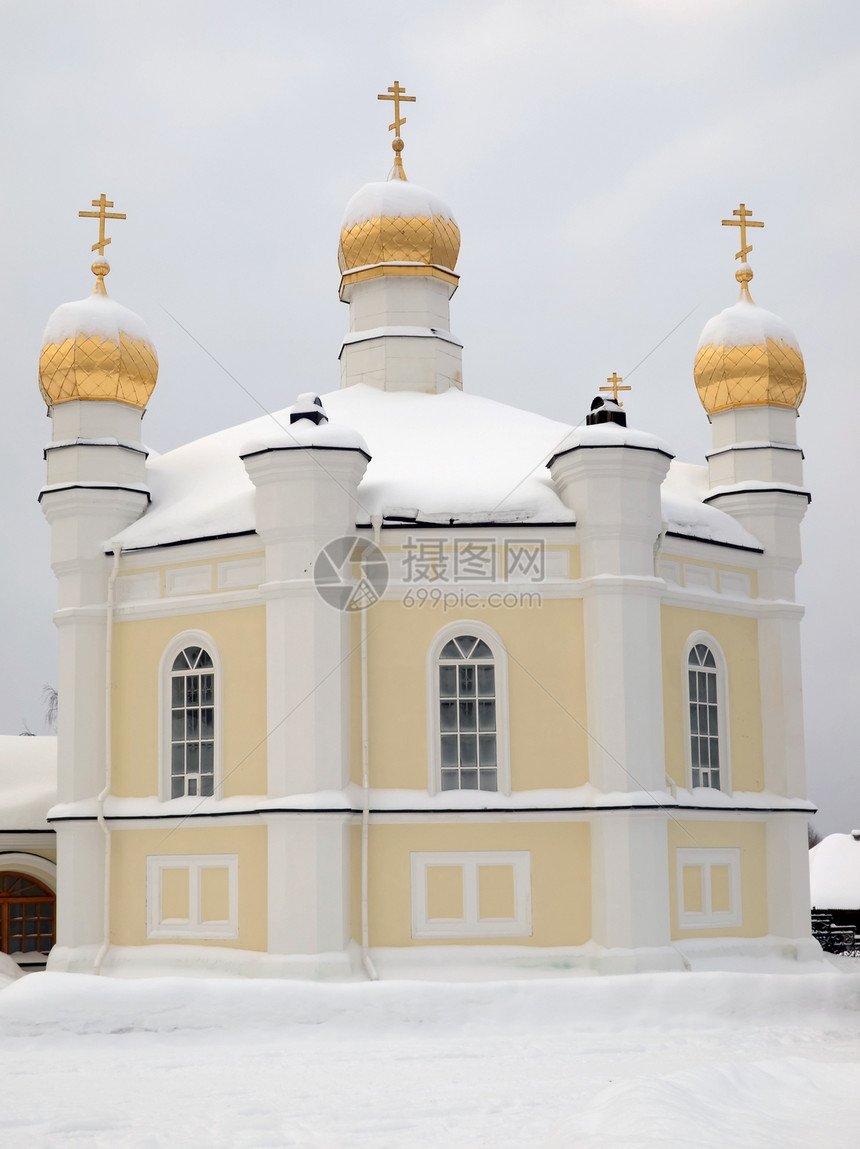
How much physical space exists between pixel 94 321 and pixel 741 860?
9.76 meters

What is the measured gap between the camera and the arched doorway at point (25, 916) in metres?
17.4

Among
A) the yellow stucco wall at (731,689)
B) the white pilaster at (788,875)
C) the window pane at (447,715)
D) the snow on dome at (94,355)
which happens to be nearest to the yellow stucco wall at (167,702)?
the window pane at (447,715)

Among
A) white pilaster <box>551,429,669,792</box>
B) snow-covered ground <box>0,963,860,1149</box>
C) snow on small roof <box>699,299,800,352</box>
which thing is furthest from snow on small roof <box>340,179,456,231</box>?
snow-covered ground <box>0,963,860,1149</box>

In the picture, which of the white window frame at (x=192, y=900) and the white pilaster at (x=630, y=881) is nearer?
the white pilaster at (x=630, y=881)

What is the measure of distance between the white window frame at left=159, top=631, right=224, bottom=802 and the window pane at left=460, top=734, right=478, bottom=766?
8.42 feet

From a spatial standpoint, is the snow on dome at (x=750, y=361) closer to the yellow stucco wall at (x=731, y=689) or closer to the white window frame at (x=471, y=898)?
the yellow stucco wall at (x=731, y=689)

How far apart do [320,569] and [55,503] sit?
3779mm

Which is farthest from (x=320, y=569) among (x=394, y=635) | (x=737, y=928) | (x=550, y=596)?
(x=737, y=928)

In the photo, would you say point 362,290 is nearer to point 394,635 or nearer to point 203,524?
point 203,524

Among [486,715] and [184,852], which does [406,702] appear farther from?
[184,852]

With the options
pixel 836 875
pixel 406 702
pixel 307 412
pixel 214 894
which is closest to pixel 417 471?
pixel 307 412

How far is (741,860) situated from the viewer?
14805 millimetres

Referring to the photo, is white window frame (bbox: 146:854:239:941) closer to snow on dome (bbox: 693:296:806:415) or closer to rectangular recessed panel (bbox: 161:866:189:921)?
rectangular recessed panel (bbox: 161:866:189:921)

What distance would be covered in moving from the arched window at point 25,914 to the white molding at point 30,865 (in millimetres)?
102
